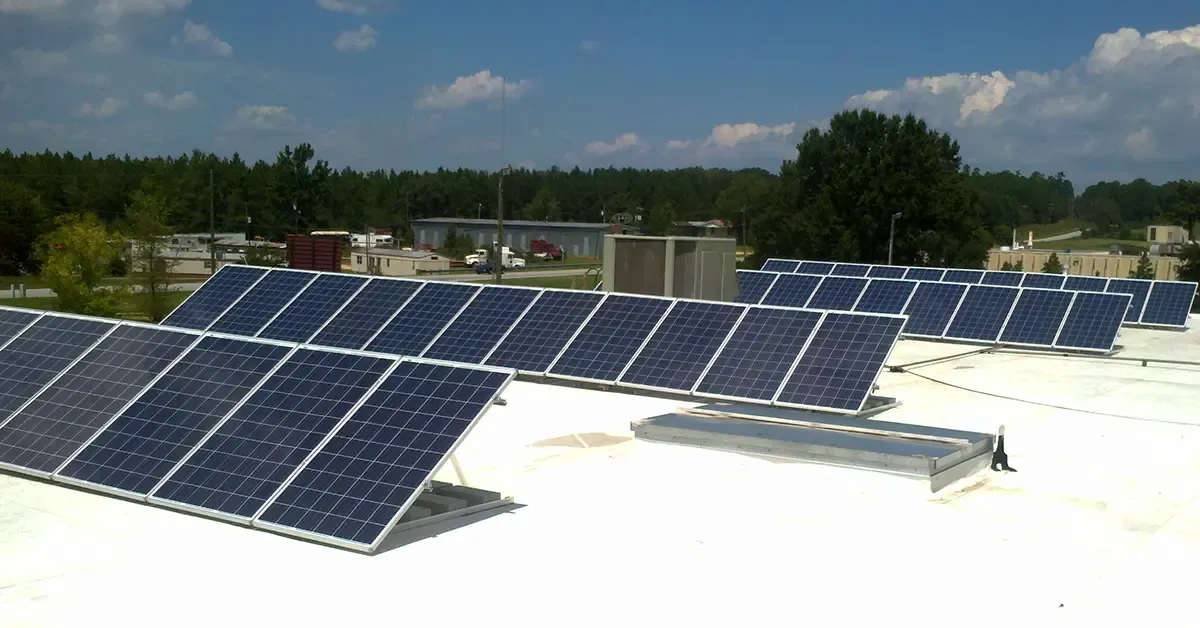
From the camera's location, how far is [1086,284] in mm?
46125

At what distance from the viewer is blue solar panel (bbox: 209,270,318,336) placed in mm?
26609

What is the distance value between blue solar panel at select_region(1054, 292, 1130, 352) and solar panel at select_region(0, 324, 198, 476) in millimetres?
28125

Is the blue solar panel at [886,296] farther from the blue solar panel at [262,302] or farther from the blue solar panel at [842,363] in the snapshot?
the blue solar panel at [262,302]

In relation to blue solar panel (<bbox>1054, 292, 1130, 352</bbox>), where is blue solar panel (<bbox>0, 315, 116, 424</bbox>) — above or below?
above

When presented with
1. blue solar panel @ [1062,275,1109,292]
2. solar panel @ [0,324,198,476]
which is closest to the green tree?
solar panel @ [0,324,198,476]

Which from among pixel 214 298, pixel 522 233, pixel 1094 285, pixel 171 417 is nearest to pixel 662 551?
pixel 171 417

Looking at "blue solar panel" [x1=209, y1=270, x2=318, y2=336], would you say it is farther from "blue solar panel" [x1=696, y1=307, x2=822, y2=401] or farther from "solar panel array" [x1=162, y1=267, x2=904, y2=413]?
"blue solar panel" [x1=696, y1=307, x2=822, y2=401]

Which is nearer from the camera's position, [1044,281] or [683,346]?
[683,346]

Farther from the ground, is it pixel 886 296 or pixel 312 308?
pixel 312 308

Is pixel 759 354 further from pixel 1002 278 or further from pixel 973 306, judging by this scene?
pixel 1002 278

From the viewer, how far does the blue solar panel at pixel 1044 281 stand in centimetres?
4678

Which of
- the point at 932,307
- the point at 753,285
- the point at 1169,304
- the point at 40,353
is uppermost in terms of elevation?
the point at 40,353

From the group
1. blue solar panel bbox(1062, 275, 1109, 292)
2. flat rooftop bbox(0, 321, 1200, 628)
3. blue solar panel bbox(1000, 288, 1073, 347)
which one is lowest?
flat rooftop bbox(0, 321, 1200, 628)

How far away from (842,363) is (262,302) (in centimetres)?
1593
